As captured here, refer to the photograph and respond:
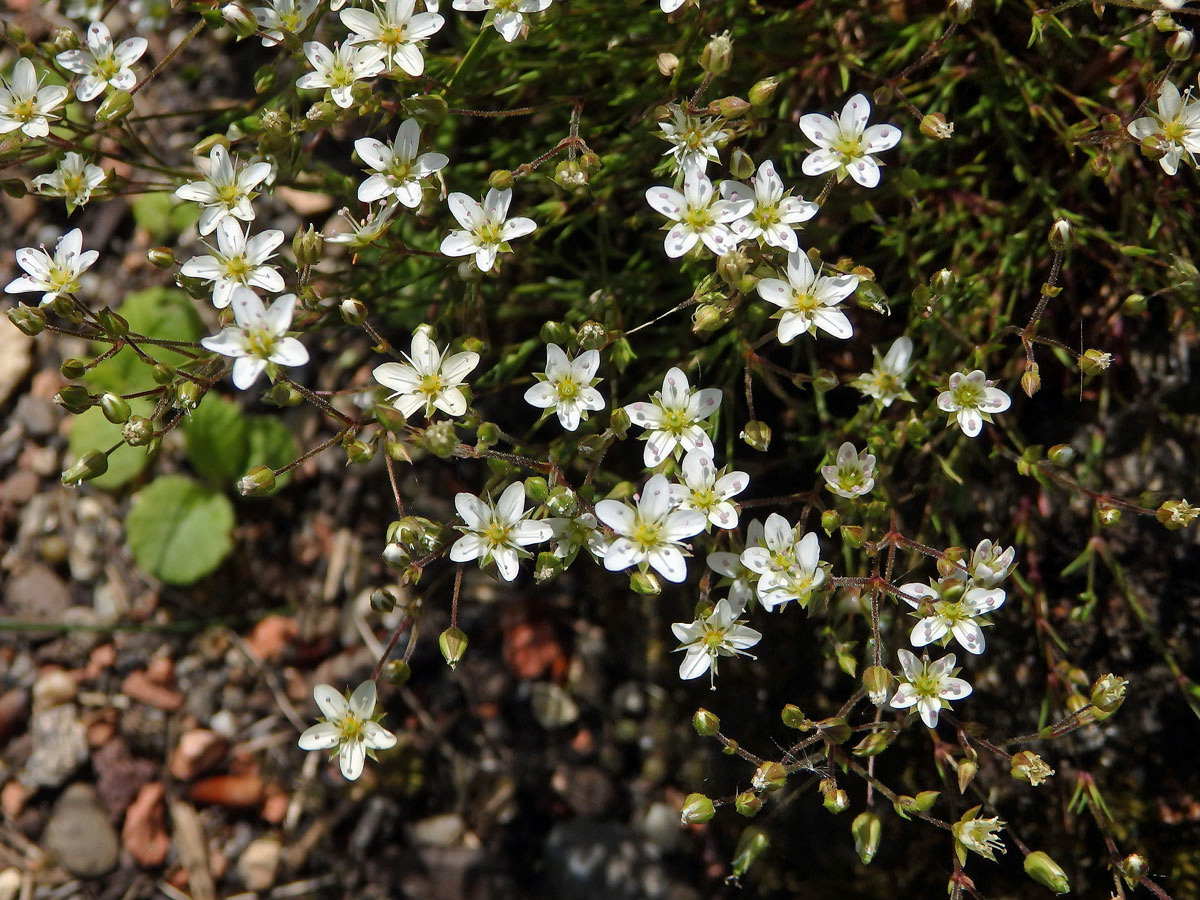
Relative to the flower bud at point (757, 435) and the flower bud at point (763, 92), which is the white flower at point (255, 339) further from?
the flower bud at point (763, 92)

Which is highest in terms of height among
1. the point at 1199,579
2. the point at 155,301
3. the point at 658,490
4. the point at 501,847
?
the point at 658,490

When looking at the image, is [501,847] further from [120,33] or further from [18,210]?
[120,33]

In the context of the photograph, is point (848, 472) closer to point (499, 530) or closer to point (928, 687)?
point (928, 687)

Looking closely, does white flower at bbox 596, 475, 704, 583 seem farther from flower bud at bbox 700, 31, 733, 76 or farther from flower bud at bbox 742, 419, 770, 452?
flower bud at bbox 700, 31, 733, 76

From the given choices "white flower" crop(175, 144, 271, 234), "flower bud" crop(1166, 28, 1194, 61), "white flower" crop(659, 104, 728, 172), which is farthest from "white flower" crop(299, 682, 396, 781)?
"flower bud" crop(1166, 28, 1194, 61)

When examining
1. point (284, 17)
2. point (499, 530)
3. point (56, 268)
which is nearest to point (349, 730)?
point (499, 530)

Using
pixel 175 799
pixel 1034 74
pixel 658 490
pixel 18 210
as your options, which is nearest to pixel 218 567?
pixel 175 799
